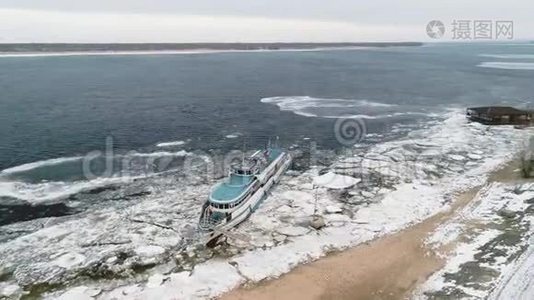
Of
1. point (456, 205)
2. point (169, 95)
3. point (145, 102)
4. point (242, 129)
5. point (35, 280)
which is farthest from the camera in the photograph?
point (169, 95)

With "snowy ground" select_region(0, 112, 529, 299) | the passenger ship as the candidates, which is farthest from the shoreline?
the passenger ship

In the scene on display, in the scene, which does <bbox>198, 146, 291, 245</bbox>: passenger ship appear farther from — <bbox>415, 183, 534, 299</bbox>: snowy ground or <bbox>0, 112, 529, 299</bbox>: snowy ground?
<bbox>415, 183, 534, 299</bbox>: snowy ground

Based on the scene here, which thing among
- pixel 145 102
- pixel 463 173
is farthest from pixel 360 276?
pixel 145 102

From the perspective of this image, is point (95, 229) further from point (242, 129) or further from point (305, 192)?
point (242, 129)

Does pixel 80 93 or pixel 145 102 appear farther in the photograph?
pixel 80 93

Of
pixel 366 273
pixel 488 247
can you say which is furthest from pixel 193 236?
pixel 488 247

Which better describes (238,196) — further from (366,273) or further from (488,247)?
(488,247)

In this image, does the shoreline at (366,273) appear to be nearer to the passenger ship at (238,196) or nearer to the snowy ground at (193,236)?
the snowy ground at (193,236)
